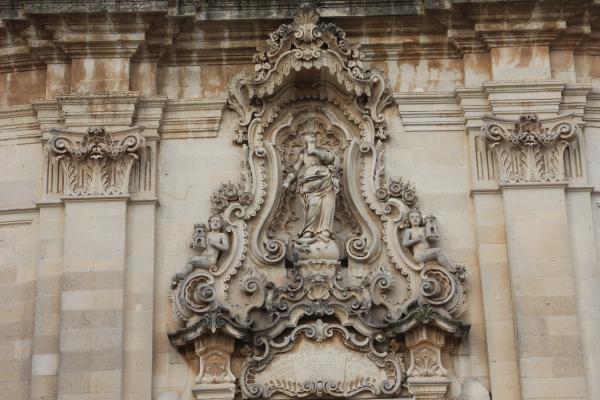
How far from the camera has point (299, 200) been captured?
47.1ft

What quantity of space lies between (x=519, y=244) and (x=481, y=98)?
1.89m

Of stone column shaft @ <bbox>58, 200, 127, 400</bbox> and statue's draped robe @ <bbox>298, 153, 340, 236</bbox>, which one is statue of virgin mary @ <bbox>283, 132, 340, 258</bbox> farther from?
stone column shaft @ <bbox>58, 200, 127, 400</bbox>

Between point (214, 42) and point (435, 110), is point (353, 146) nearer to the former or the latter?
point (435, 110)

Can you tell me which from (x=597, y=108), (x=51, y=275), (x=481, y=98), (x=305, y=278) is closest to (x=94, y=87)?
(x=51, y=275)

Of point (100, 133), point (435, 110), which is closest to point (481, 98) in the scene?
point (435, 110)

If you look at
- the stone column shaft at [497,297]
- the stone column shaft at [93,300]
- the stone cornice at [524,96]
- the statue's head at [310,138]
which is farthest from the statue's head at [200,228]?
the stone cornice at [524,96]

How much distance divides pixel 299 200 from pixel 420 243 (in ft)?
4.92

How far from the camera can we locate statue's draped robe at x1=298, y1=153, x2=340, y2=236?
14.0 meters

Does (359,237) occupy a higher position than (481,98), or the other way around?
(481,98)

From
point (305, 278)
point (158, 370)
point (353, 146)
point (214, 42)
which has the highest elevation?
point (214, 42)

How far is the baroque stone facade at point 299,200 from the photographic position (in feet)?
44.1

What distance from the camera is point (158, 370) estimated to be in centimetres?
1357

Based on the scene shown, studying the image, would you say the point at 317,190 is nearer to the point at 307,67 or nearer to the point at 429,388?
the point at 307,67

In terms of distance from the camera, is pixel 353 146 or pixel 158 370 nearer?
pixel 158 370
